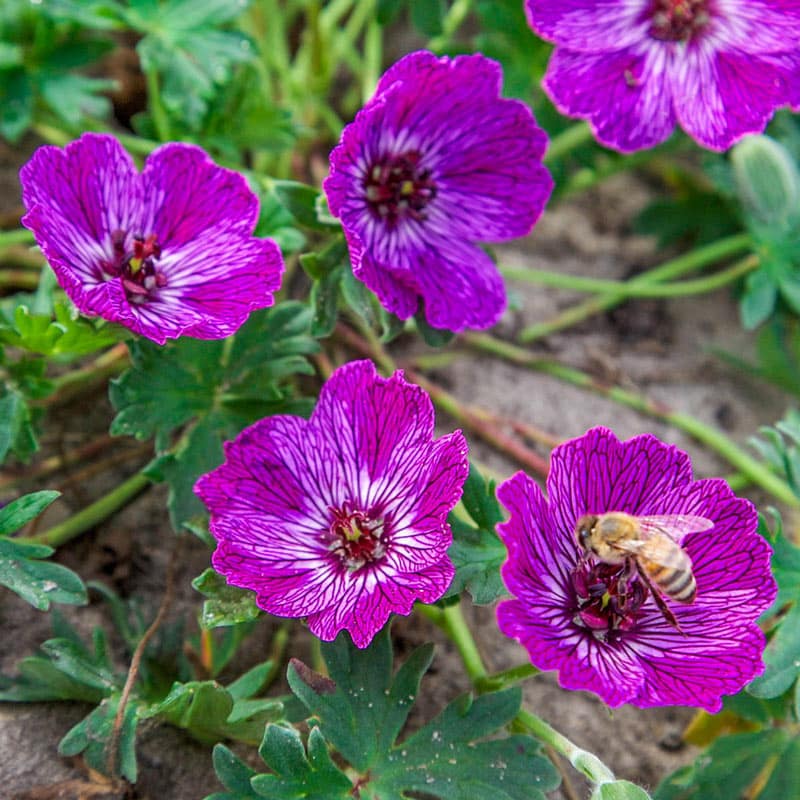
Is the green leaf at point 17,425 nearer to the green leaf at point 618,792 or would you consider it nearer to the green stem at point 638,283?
the green leaf at point 618,792

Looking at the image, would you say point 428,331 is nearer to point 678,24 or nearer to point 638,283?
point 678,24

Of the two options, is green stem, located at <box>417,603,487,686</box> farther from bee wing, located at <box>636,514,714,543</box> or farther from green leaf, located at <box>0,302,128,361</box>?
green leaf, located at <box>0,302,128,361</box>

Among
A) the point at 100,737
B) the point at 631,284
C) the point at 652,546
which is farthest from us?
the point at 631,284

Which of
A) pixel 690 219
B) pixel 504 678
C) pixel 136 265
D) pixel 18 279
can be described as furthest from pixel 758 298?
pixel 18 279

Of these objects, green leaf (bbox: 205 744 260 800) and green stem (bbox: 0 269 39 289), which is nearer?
green leaf (bbox: 205 744 260 800)

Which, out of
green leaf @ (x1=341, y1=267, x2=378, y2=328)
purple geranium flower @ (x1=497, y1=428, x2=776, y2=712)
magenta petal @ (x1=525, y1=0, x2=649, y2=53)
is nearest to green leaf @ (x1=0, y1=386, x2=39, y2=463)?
green leaf @ (x1=341, y1=267, x2=378, y2=328)

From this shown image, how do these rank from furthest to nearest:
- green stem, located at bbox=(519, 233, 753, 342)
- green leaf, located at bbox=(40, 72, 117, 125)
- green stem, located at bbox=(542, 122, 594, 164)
→ 1. green stem, located at bbox=(519, 233, 753, 342)
2. green stem, located at bbox=(542, 122, 594, 164)
3. green leaf, located at bbox=(40, 72, 117, 125)

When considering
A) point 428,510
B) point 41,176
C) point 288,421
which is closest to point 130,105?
point 41,176
